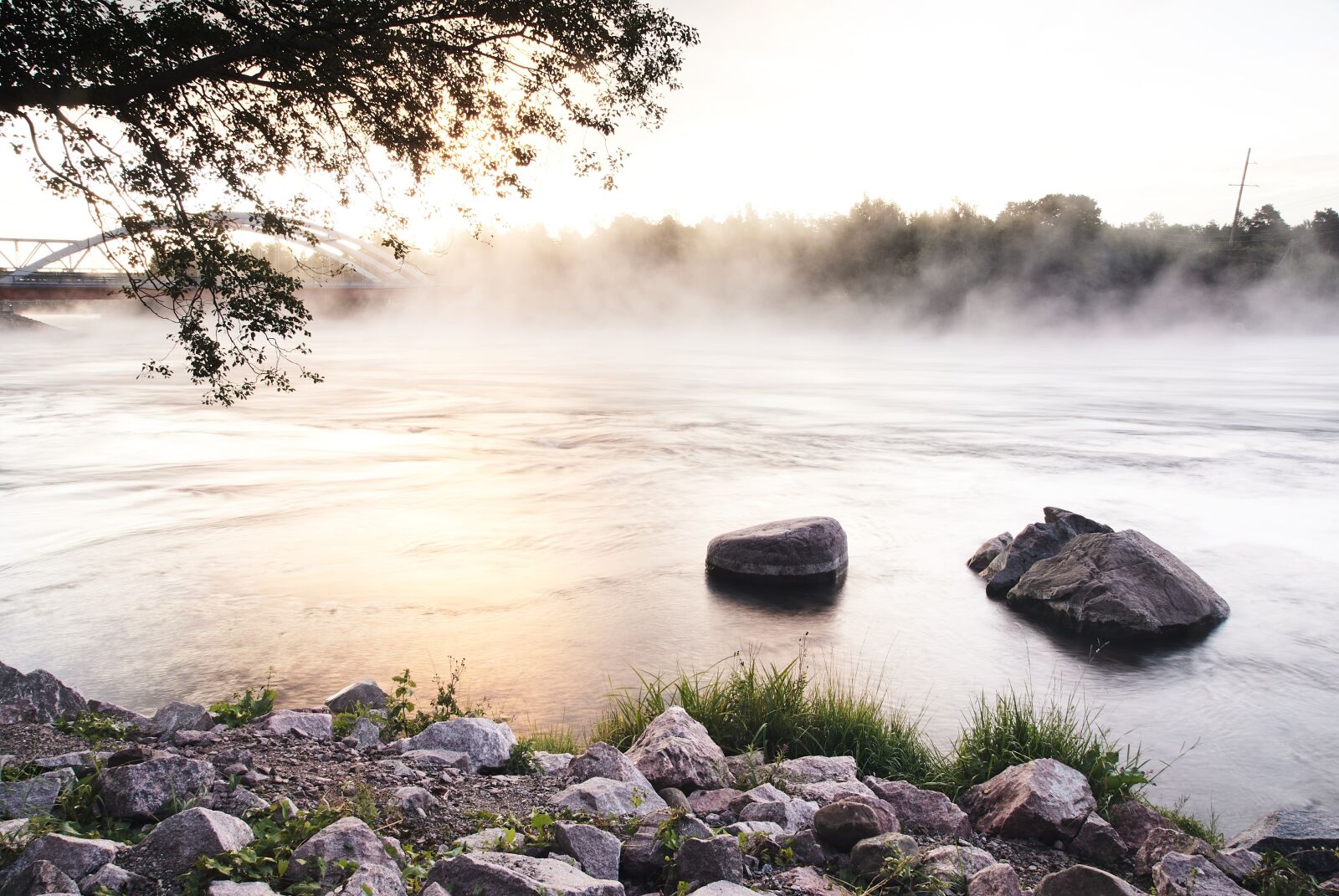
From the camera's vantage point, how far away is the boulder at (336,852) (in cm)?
376

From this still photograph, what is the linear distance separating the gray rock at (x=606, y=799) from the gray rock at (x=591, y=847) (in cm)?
40

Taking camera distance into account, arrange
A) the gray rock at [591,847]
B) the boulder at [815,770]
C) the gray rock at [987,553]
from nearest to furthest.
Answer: the gray rock at [591,847]
the boulder at [815,770]
the gray rock at [987,553]

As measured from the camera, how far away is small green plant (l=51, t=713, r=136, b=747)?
5609 millimetres

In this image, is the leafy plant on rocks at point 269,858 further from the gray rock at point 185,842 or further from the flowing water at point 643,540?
the flowing water at point 643,540

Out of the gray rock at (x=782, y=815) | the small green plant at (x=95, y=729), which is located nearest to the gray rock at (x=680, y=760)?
the gray rock at (x=782, y=815)

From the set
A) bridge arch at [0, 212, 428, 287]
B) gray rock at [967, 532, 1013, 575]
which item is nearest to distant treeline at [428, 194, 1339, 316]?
bridge arch at [0, 212, 428, 287]

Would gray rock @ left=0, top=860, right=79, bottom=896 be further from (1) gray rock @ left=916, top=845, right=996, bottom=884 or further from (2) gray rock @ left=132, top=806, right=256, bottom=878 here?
(1) gray rock @ left=916, top=845, right=996, bottom=884

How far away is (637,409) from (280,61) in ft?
84.7

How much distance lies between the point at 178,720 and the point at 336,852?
8.37 ft

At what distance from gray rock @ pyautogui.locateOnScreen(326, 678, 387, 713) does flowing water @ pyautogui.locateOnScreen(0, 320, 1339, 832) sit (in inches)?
55.1

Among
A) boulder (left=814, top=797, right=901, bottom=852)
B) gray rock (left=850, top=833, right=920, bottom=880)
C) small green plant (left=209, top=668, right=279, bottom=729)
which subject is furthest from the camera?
small green plant (left=209, top=668, right=279, bottom=729)

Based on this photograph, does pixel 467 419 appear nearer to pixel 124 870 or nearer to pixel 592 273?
pixel 124 870

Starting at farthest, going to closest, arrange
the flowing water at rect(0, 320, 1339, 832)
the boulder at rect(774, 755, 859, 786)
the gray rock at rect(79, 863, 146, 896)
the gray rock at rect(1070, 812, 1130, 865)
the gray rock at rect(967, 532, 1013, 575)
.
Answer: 1. the gray rock at rect(967, 532, 1013, 575)
2. the flowing water at rect(0, 320, 1339, 832)
3. the boulder at rect(774, 755, 859, 786)
4. the gray rock at rect(1070, 812, 1130, 865)
5. the gray rock at rect(79, 863, 146, 896)

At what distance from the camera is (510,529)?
15945 mm
